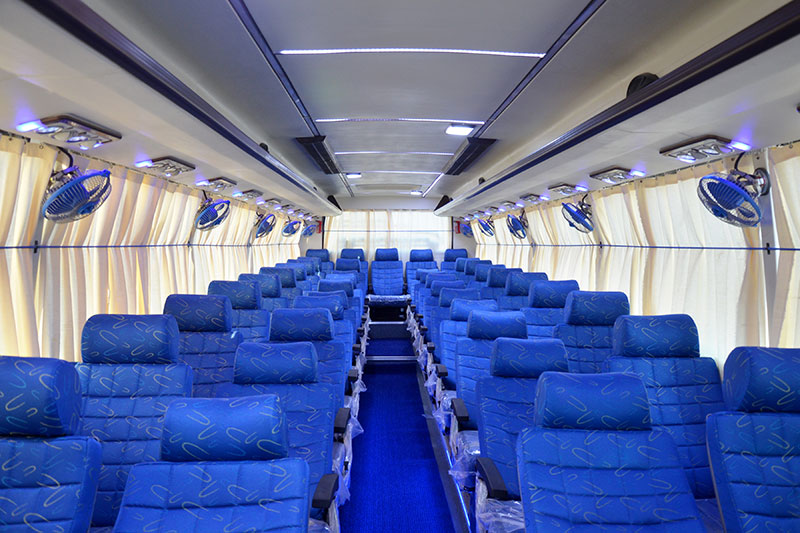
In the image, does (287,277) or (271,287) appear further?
(287,277)

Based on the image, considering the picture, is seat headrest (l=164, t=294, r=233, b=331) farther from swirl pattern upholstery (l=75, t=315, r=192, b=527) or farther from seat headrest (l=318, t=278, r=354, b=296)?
seat headrest (l=318, t=278, r=354, b=296)

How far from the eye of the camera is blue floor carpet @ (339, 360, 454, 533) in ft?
11.5

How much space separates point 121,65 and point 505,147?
206 inches

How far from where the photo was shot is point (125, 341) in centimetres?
281

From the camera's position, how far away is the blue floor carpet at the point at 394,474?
3.51m

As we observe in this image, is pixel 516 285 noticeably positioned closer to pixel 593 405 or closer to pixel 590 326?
pixel 590 326

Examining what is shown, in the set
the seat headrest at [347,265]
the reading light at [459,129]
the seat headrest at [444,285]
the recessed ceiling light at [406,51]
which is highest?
the reading light at [459,129]

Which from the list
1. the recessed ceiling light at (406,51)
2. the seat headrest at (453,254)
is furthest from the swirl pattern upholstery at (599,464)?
the seat headrest at (453,254)

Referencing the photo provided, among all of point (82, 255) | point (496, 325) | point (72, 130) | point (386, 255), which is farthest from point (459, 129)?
point (386, 255)

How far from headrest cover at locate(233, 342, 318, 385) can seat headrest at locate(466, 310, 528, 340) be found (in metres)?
1.75

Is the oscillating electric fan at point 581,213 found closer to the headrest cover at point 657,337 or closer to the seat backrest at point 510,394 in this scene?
the headrest cover at point 657,337

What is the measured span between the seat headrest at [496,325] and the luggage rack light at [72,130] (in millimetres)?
3217

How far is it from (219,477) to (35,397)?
836 mm

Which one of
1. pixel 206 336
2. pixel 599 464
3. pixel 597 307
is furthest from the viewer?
pixel 597 307
